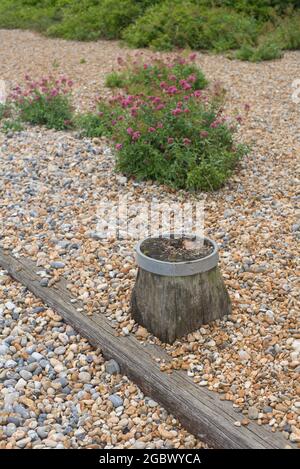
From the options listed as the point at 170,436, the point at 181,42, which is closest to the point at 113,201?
the point at 170,436

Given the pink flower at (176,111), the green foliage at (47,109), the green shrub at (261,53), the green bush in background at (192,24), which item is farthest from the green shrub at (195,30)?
the pink flower at (176,111)

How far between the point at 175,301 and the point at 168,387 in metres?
0.41

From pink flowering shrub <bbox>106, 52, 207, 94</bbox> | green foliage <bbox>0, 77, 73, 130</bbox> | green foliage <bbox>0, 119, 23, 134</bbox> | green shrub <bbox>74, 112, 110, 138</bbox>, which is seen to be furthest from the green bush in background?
green foliage <bbox>0, 119, 23, 134</bbox>

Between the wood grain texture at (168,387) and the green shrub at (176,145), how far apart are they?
161 centimetres

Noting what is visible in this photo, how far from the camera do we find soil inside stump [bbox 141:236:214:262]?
122 inches

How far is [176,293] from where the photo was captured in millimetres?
2998

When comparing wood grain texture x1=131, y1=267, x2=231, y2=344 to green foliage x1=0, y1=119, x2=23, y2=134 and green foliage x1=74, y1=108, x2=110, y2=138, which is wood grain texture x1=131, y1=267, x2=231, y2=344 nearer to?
green foliage x1=74, y1=108, x2=110, y2=138

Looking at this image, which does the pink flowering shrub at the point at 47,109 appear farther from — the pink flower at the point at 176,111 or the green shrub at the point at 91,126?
the pink flower at the point at 176,111

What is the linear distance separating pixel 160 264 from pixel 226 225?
1.37m

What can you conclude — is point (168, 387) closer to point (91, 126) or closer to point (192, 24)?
point (91, 126)

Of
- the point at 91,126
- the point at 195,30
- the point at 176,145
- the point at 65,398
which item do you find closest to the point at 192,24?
the point at 195,30

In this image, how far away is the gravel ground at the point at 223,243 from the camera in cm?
290
